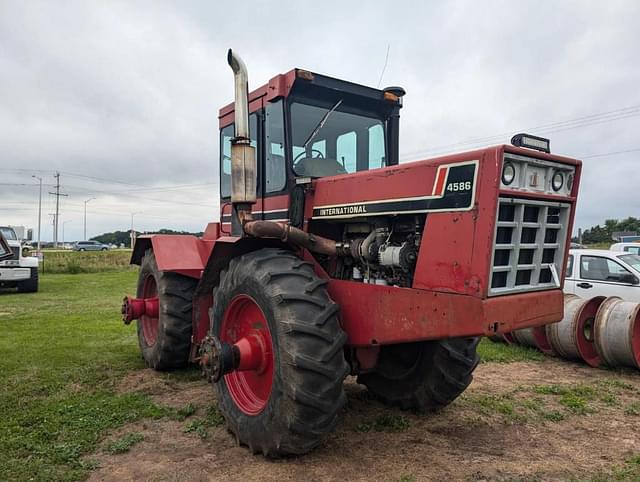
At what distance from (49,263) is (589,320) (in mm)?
23969

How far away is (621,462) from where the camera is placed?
3.83 meters

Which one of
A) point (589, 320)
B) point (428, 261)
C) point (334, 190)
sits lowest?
point (589, 320)

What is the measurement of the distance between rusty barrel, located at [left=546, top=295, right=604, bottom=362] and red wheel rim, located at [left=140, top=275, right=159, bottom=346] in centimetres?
523

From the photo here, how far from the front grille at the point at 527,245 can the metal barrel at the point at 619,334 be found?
3703 mm

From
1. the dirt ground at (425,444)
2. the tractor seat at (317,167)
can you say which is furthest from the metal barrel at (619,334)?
the tractor seat at (317,167)

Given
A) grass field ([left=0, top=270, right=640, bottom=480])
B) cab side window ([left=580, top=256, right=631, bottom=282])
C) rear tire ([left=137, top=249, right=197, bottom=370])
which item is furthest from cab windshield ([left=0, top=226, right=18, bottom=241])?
cab side window ([left=580, top=256, right=631, bottom=282])

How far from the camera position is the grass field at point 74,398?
3756 mm

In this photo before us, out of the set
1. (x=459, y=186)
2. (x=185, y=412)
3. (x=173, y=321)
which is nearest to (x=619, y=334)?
(x=459, y=186)

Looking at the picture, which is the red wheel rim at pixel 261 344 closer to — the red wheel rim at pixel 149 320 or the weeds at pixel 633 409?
the red wheel rim at pixel 149 320

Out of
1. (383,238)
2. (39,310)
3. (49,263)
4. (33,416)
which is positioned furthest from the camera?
(49,263)

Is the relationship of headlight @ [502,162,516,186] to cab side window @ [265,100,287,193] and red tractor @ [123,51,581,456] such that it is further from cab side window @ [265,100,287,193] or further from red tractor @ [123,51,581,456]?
cab side window @ [265,100,287,193]

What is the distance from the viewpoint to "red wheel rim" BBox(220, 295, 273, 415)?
3.96 meters

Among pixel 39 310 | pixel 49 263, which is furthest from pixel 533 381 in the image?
pixel 49 263

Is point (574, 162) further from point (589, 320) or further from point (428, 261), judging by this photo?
point (589, 320)
